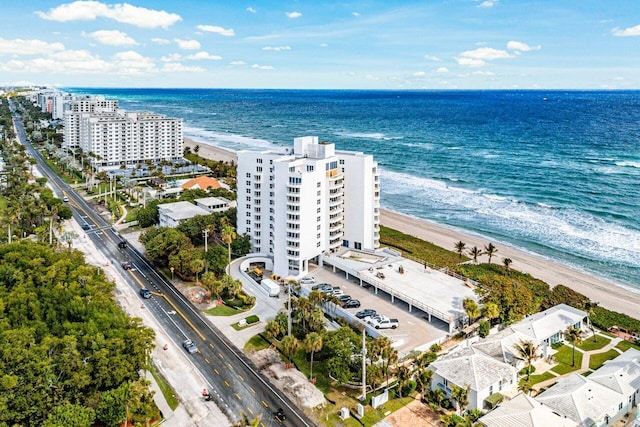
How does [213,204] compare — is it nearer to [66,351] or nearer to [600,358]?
[66,351]

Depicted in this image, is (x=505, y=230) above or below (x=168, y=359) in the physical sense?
above

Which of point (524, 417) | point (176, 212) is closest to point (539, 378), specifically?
point (524, 417)

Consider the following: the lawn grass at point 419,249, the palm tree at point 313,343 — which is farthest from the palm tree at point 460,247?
the palm tree at point 313,343

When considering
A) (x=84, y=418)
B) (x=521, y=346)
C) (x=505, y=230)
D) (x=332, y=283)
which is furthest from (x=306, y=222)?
(x=505, y=230)

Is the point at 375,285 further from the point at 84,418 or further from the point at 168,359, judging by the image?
the point at 84,418

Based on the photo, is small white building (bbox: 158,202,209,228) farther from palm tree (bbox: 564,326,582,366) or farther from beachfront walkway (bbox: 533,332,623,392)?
palm tree (bbox: 564,326,582,366)
